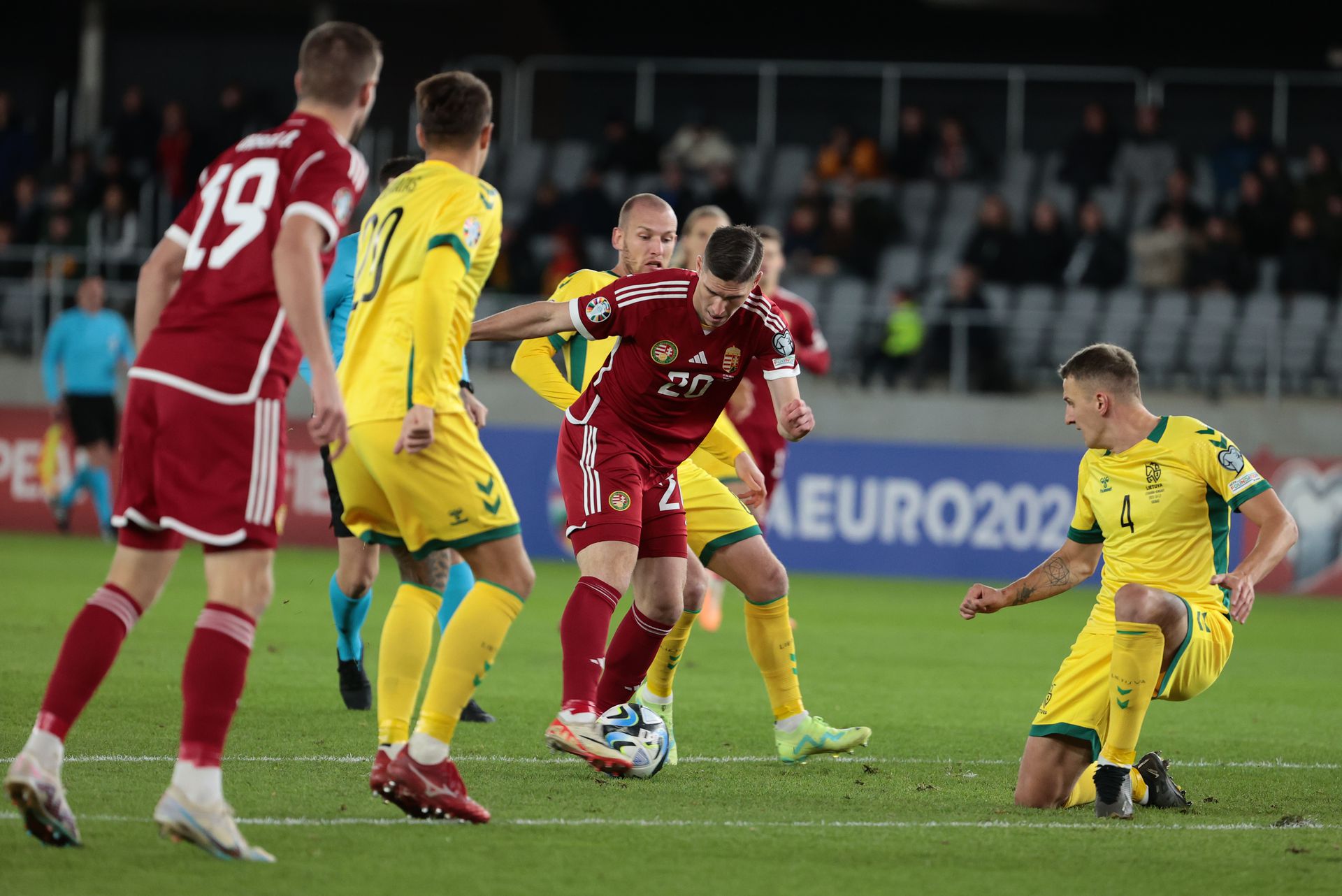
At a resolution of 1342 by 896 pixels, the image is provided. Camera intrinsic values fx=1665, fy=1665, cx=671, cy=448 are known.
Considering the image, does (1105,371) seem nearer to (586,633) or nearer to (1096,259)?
(586,633)

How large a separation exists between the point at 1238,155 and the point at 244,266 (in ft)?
57.6

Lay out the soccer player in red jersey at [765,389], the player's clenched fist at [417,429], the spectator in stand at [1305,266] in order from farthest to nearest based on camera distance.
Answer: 1. the spectator in stand at [1305,266]
2. the soccer player in red jersey at [765,389]
3. the player's clenched fist at [417,429]

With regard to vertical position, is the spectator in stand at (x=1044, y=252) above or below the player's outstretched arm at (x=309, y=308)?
above

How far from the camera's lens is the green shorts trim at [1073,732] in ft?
18.3

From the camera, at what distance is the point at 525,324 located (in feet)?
18.7

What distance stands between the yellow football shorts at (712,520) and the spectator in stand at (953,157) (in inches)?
577

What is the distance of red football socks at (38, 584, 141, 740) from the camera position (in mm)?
4383

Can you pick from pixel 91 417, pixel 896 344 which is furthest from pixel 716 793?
pixel 896 344

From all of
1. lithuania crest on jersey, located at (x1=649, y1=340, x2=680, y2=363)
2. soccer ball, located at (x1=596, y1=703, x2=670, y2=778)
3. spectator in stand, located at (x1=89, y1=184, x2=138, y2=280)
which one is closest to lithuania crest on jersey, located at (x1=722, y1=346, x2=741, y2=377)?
lithuania crest on jersey, located at (x1=649, y1=340, x2=680, y2=363)

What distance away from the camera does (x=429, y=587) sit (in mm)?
5453

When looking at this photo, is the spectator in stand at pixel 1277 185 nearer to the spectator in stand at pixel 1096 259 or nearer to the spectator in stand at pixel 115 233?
the spectator in stand at pixel 1096 259

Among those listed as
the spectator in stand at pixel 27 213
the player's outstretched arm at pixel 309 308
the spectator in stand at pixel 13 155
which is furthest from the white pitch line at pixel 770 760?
the spectator in stand at pixel 13 155

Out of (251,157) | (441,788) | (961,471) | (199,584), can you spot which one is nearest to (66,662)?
(441,788)

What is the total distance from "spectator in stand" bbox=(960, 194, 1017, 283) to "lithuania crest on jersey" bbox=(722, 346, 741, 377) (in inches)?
503
